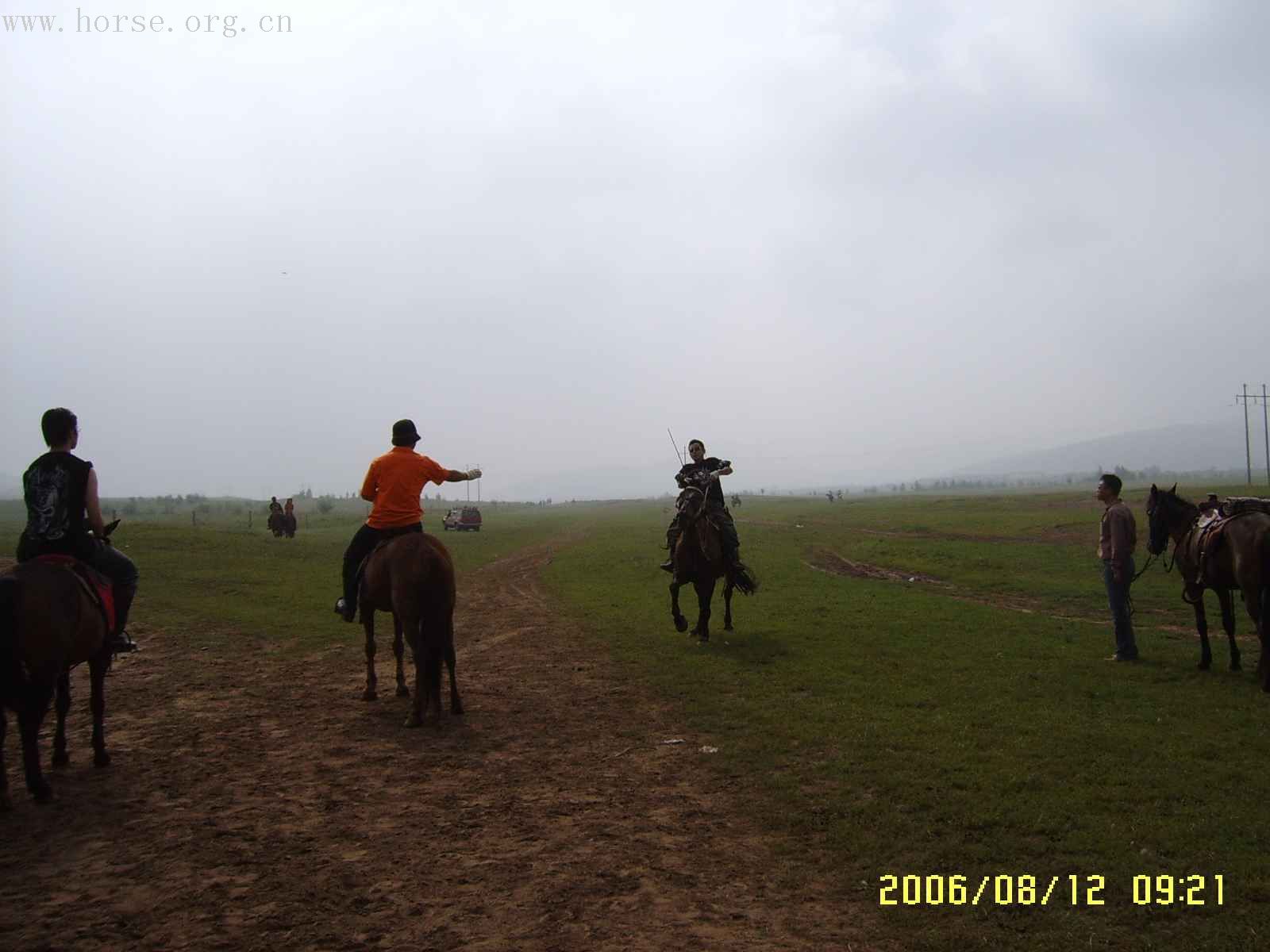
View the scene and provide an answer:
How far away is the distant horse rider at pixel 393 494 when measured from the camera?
9320mm

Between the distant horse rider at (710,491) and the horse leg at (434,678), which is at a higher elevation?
the distant horse rider at (710,491)

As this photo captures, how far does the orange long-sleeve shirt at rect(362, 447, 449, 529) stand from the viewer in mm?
9312

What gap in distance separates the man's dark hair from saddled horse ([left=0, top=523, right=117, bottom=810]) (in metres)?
1.06

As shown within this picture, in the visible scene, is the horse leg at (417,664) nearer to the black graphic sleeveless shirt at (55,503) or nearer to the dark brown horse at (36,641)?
the dark brown horse at (36,641)

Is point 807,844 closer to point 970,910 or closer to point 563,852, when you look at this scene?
point 970,910

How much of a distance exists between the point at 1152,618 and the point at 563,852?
48.5 ft

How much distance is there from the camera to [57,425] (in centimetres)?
700

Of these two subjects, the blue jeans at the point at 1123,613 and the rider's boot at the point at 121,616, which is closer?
the rider's boot at the point at 121,616

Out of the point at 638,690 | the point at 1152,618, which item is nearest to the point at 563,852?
the point at 638,690

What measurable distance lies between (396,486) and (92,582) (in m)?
3.11
